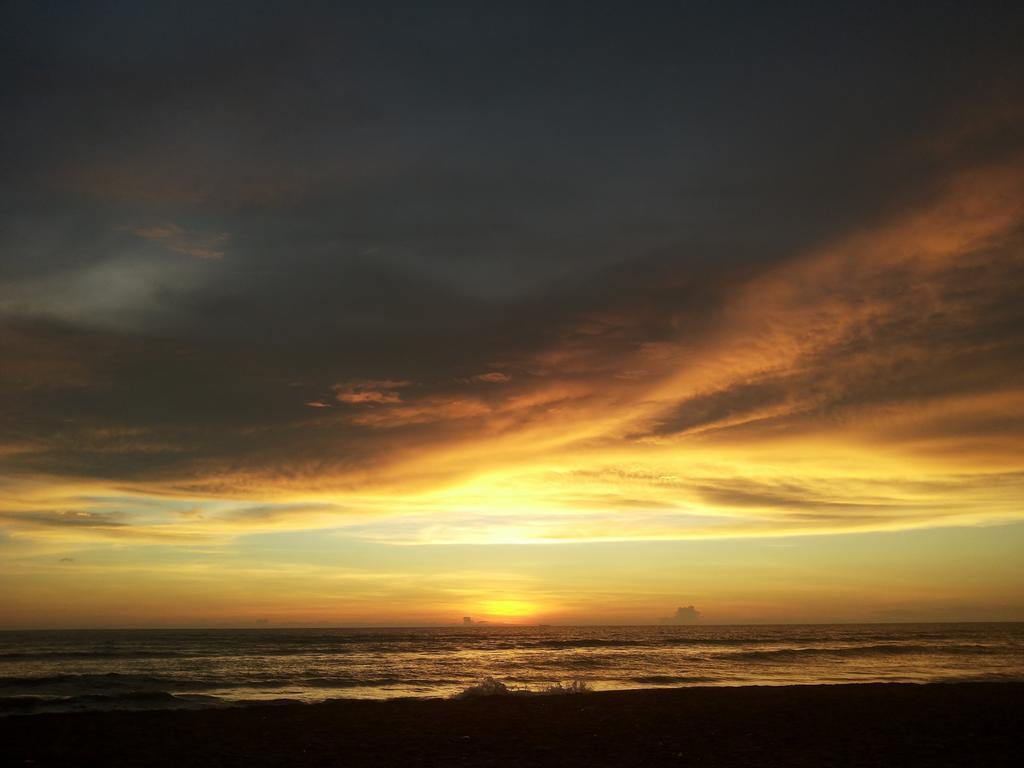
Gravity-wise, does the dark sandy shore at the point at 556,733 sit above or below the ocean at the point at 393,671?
above

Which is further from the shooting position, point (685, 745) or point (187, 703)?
point (187, 703)

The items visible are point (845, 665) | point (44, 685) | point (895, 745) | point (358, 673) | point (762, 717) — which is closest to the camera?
point (895, 745)

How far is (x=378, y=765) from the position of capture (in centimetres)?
1248

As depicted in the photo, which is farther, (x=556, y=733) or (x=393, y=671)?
(x=393, y=671)

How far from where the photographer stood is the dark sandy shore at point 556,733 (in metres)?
13.0

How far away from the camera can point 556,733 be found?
15.9 metres

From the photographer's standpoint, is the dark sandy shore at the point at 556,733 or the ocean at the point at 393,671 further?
the ocean at the point at 393,671

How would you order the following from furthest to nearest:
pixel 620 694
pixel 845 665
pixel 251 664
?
1. pixel 251 664
2. pixel 845 665
3. pixel 620 694

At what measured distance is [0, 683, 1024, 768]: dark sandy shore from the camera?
13.0m

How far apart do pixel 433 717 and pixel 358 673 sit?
2134 cm

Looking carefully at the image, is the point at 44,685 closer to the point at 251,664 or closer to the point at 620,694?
the point at 251,664

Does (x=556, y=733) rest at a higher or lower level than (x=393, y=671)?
higher

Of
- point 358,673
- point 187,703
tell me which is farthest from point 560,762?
point 358,673

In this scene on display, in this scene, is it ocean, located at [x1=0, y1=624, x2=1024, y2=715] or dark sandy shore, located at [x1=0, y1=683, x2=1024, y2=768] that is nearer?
dark sandy shore, located at [x1=0, y1=683, x2=1024, y2=768]
